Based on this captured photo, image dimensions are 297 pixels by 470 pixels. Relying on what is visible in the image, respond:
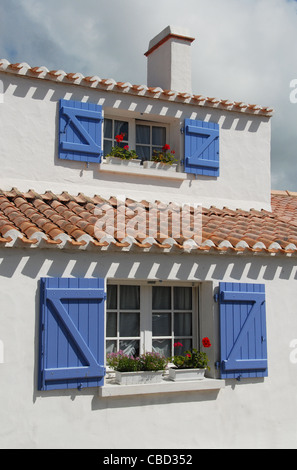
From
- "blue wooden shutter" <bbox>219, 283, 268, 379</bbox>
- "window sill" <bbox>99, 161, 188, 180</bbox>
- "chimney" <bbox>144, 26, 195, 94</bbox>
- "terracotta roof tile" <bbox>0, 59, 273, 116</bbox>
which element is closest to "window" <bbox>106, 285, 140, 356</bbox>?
"blue wooden shutter" <bbox>219, 283, 268, 379</bbox>

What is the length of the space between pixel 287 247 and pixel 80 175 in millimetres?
3798

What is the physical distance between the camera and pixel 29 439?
764cm

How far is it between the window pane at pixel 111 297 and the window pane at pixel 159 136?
3.72 metres

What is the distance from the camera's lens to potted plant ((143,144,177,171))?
35.9 feet

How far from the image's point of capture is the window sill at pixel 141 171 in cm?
1045

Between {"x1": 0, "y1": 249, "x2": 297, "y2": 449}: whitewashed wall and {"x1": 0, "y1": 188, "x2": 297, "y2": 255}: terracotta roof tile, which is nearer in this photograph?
{"x1": 0, "y1": 249, "x2": 297, "y2": 449}: whitewashed wall

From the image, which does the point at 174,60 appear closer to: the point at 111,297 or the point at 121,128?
the point at 121,128

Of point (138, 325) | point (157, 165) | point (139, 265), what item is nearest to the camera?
point (139, 265)

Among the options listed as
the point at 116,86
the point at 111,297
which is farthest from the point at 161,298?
the point at 116,86

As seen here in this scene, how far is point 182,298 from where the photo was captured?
9375 mm

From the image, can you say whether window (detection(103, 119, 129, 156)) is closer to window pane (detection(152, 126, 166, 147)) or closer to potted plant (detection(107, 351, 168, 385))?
window pane (detection(152, 126, 166, 147))

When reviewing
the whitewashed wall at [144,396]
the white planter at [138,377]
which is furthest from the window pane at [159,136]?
the white planter at [138,377]

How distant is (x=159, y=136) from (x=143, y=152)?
1.80 feet

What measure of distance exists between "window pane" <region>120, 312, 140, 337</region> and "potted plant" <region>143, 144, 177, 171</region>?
3209 millimetres
